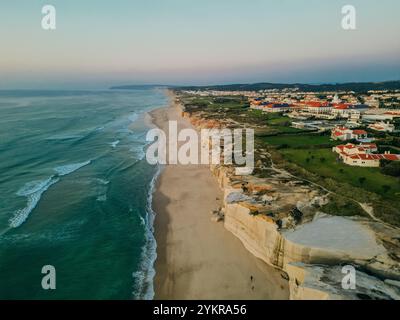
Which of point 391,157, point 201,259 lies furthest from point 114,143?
point 391,157

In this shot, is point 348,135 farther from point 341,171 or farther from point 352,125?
point 341,171

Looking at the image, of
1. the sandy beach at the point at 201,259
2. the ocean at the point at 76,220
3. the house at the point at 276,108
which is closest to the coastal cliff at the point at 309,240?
the sandy beach at the point at 201,259

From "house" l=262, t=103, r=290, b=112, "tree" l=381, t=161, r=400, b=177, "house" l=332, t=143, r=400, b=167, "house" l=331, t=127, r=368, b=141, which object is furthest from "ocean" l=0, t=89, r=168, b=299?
"house" l=262, t=103, r=290, b=112

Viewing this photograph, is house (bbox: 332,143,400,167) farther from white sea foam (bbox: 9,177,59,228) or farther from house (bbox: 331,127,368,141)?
white sea foam (bbox: 9,177,59,228)

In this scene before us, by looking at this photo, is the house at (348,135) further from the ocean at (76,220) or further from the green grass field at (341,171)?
the ocean at (76,220)

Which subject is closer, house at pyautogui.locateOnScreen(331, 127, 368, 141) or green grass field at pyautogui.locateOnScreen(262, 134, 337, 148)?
green grass field at pyautogui.locateOnScreen(262, 134, 337, 148)
